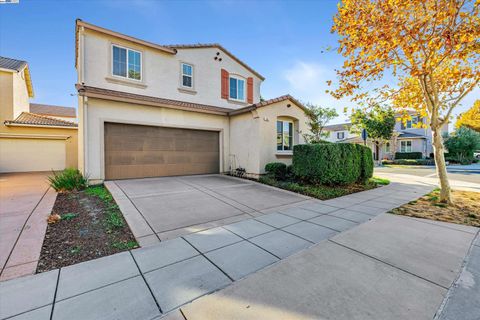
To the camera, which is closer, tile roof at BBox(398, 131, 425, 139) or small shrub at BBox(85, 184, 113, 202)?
small shrub at BBox(85, 184, 113, 202)

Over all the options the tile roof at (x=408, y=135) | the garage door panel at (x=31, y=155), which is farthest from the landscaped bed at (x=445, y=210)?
the tile roof at (x=408, y=135)

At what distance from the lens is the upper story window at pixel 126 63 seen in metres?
9.35

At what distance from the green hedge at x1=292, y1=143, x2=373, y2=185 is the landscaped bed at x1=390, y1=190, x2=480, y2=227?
2.37 metres

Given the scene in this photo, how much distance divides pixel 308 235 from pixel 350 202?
11.0 ft

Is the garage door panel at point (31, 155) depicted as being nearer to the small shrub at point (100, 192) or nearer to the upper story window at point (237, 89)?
the small shrub at point (100, 192)

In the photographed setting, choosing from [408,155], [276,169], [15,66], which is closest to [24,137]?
[15,66]

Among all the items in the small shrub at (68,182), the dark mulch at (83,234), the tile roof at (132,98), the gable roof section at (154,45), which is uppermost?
the gable roof section at (154,45)

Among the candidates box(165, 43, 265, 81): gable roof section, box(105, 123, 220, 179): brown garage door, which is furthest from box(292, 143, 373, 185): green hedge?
box(165, 43, 265, 81): gable roof section

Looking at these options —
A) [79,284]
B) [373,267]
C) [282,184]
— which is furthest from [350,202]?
[79,284]

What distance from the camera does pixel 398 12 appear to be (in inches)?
207

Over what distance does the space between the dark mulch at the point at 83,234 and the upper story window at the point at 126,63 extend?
6.58 meters

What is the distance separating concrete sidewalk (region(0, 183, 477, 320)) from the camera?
1997 millimetres

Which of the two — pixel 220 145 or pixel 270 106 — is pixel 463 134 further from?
pixel 220 145

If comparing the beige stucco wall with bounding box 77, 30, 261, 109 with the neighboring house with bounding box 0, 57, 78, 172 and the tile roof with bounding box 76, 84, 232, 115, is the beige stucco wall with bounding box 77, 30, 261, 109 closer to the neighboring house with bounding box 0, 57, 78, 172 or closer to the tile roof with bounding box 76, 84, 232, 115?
the tile roof with bounding box 76, 84, 232, 115
